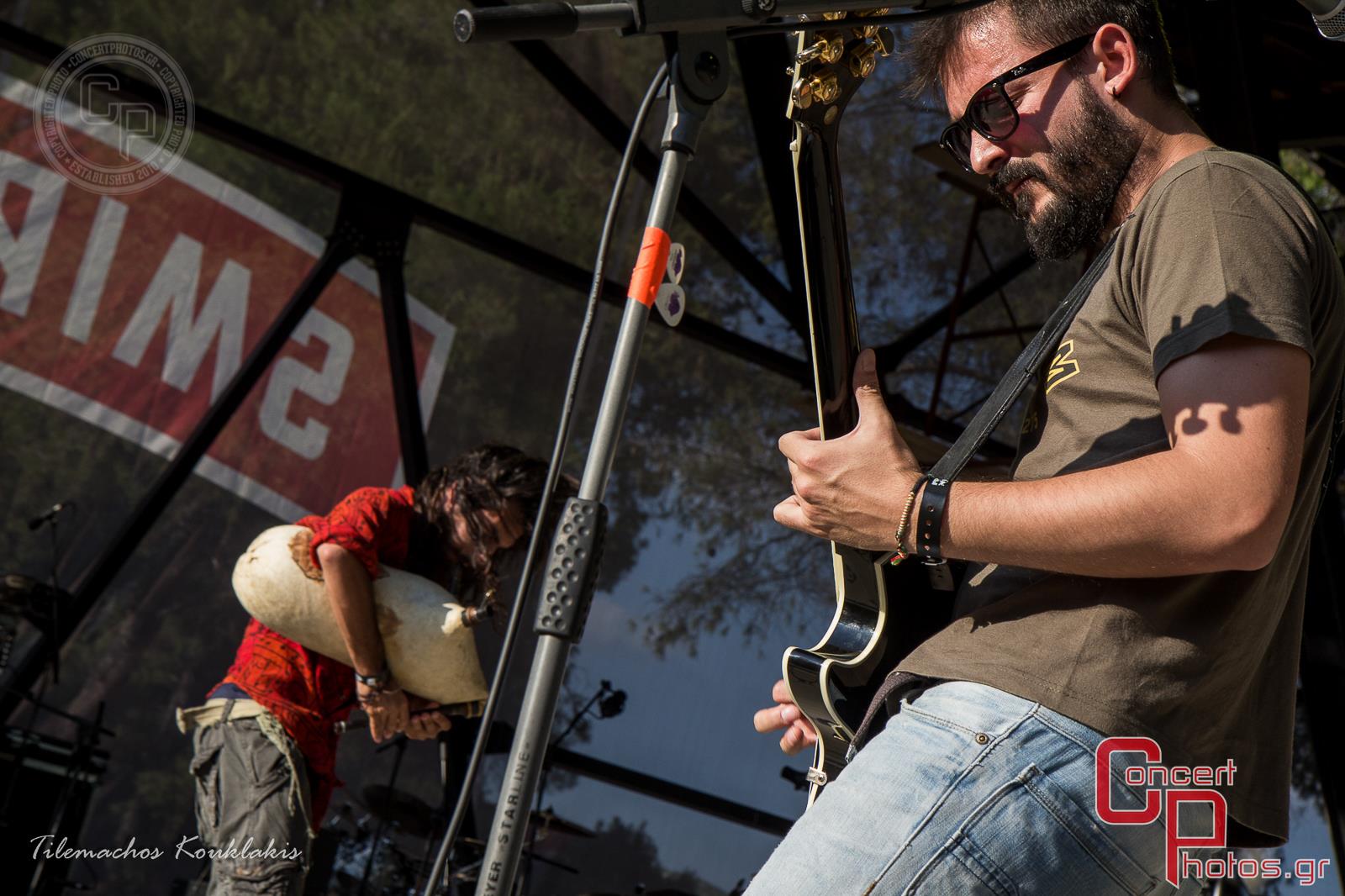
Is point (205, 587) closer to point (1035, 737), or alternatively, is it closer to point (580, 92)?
point (580, 92)

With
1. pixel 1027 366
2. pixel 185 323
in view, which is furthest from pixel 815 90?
pixel 185 323

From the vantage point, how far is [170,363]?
17.1 feet

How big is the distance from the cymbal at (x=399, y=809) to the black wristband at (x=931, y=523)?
4.57 m

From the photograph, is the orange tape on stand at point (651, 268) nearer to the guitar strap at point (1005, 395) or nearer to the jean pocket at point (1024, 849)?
the guitar strap at point (1005, 395)

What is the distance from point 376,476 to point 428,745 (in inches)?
54.7

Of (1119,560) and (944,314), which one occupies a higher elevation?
(944,314)

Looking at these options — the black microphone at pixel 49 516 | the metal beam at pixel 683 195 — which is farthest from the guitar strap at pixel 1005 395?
the black microphone at pixel 49 516

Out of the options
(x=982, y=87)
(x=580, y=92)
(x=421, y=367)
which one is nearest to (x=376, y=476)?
(x=421, y=367)

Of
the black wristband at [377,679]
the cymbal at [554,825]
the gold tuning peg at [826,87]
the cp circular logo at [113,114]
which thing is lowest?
the cymbal at [554,825]

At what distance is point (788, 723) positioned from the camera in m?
1.67

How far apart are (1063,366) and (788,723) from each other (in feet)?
2.31

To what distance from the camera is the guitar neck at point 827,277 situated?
1745 mm

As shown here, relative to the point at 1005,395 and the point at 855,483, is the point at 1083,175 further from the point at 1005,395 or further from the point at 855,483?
the point at 855,483

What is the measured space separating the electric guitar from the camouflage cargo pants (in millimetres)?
1681
